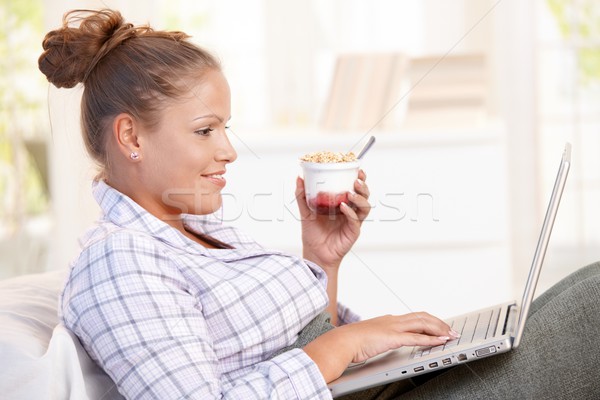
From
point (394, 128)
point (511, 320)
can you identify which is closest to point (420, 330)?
point (511, 320)

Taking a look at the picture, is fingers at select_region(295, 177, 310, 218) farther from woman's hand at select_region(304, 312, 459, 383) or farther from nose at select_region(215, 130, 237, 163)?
woman's hand at select_region(304, 312, 459, 383)

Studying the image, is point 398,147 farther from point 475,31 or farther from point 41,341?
point 41,341

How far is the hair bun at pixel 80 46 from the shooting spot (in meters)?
1.41

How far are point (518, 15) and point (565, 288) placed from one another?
7.71 ft

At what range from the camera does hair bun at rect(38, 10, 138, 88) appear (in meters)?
1.41

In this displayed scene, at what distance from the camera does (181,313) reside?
118 cm

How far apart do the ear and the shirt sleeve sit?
22 cm

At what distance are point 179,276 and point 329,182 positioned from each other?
382mm

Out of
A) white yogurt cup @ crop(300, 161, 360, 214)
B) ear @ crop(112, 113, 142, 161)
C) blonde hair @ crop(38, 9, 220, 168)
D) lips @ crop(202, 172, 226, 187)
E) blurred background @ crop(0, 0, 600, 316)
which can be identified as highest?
blonde hair @ crop(38, 9, 220, 168)

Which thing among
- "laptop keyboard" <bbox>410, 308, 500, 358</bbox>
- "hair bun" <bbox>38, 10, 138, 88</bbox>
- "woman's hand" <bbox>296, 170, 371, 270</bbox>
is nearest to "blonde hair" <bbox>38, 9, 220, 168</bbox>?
"hair bun" <bbox>38, 10, 138, 88</bbox>

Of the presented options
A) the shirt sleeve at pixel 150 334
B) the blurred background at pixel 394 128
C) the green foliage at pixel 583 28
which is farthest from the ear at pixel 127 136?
the green foliage at pixel 583 28

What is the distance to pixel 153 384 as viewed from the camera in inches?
44.3

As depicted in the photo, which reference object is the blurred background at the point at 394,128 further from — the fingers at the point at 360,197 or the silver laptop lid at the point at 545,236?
the silver laptop lid at the point at 545,236

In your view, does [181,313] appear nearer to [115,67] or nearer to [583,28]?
[115,67]
